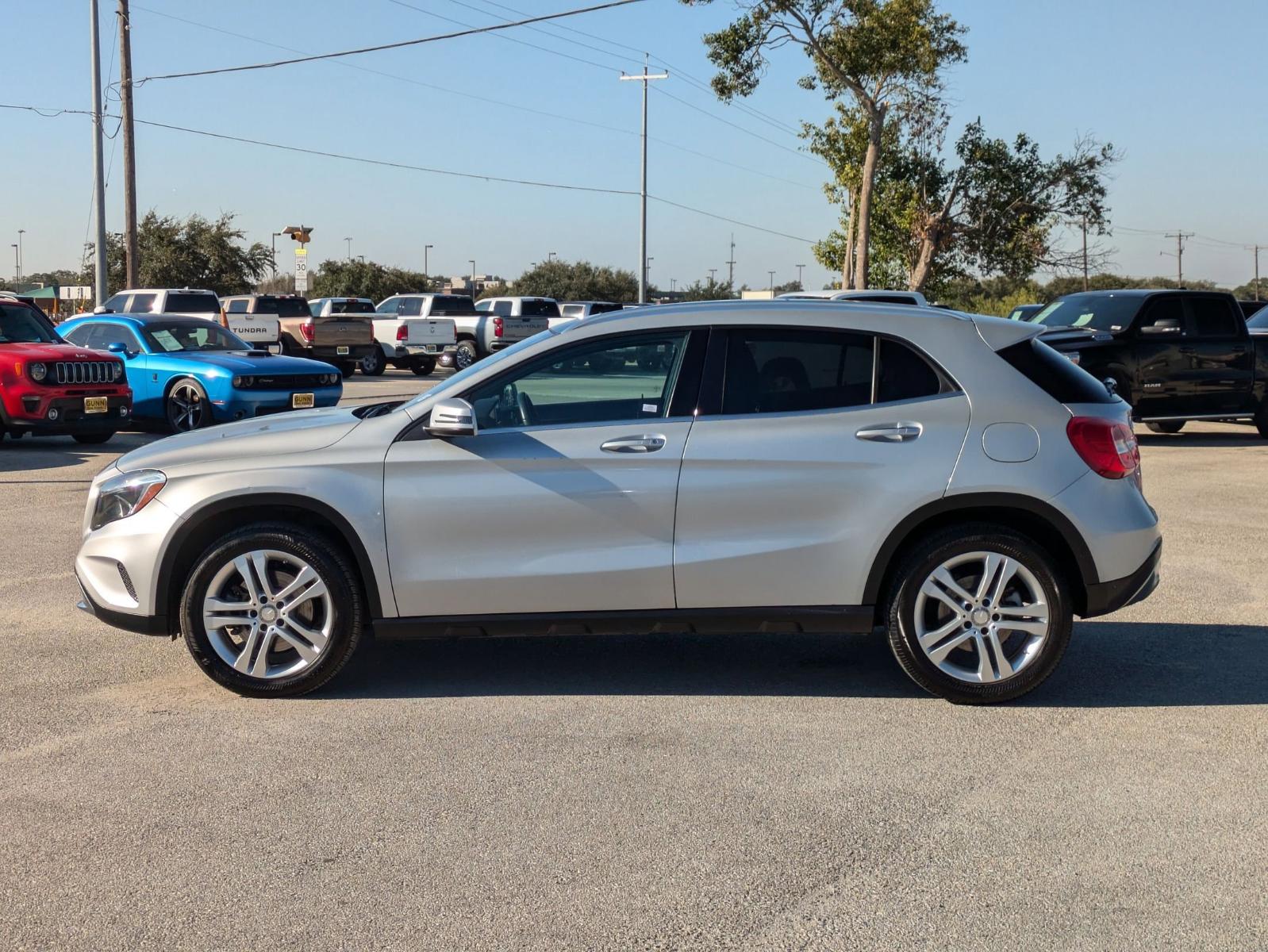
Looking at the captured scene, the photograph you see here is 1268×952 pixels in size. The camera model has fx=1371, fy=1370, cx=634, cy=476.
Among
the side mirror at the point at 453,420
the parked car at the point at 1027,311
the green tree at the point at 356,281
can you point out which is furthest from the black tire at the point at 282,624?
the green tree at the point at 356,281

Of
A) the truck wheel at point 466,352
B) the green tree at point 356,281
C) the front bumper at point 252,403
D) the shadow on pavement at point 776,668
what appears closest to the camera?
the shadow on pavement at point 776,668

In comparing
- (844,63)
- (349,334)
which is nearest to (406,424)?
(349,334)

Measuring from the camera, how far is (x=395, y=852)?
13.9 feet

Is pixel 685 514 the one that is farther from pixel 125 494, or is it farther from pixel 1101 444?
pixel 125 494

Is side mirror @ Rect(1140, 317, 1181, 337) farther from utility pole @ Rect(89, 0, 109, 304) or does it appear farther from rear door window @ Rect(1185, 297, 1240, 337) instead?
utility pole @ Rect(89, 0, 109, 304)

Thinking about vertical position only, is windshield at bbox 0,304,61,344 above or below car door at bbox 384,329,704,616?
above

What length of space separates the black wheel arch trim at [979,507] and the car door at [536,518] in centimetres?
88

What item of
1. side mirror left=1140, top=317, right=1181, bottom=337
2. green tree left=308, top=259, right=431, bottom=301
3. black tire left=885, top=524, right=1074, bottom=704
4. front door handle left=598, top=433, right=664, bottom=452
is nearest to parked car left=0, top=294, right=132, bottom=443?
front door handle left=598, top=433, right=664, bottom=452

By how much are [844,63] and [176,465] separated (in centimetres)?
3031

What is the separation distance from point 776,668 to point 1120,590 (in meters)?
1.62

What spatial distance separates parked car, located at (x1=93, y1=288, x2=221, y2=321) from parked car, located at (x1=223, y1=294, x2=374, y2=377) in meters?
1.69

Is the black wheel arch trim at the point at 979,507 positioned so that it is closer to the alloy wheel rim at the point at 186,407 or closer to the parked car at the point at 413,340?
the alloy wheel rim at the point at 186,407

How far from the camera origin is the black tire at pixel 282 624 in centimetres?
579

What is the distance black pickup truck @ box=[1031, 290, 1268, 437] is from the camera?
55.8 ft
